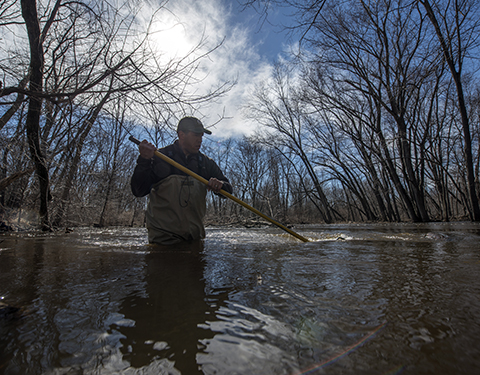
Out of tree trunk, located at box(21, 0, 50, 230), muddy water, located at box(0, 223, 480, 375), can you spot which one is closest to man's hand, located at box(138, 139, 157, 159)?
muddy water, located at box(0, 223, 480, 375)

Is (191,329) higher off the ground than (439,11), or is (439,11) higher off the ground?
(439,11)

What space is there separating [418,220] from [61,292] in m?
12.6

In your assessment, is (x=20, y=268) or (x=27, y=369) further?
(x=20, y=268)

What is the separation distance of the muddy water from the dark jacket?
5.23 feet

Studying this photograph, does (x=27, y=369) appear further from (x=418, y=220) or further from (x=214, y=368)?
(x=418, y=220)

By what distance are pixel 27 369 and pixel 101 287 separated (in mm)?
714

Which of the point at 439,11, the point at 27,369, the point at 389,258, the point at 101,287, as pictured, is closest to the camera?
the point at 27,369

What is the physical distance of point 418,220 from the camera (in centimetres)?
1052

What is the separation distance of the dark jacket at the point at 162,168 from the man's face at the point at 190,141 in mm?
71

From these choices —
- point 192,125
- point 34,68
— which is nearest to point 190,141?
point 192,125

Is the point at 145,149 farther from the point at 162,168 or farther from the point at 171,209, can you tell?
the point at 171,209

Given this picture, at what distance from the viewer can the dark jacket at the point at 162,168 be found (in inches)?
121

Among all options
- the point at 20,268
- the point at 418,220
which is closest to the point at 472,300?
the point at 20,268

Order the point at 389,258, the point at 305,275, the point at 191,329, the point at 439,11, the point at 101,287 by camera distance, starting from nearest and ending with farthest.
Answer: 1. the point at 191,329
2. the point at 101,287
3. the point at 305,275
4. the point at 389,258
5. the point at 439,11
